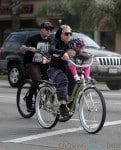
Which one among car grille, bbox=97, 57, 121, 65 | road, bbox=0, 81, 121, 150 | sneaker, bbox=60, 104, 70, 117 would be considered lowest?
road, bbox=0, 81, 121, 150

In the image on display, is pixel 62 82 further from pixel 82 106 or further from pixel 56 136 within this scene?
pixel 56 136

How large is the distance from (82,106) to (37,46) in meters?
1.97

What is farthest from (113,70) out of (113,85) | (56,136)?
(56,136)

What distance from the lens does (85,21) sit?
32750 millimetres

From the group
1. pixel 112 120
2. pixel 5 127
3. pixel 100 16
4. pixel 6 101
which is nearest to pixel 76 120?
pixel 112 120

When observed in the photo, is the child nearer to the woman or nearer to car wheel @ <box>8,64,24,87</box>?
the woman

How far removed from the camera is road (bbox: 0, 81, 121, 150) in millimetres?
8898

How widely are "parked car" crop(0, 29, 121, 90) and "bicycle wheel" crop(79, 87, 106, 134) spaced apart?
8.00 metres

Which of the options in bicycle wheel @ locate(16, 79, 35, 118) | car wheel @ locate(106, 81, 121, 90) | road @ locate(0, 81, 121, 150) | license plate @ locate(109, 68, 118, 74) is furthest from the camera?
car wheel @ locate(106, 81, 121, 90)

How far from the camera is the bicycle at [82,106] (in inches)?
384

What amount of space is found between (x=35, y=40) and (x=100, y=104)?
93.6 inches

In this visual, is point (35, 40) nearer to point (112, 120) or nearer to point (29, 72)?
point (29, 72)

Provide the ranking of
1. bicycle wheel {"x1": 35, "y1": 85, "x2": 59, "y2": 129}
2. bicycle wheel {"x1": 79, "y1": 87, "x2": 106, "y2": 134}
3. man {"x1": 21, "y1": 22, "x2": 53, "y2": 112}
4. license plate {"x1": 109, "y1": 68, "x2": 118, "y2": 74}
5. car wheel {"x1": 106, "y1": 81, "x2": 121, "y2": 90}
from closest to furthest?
bicycle wheel {"x1": 79, "y1": 87, "x2": 106, "y2": 134} < bicycle wheel {"x1": 35, "y1": 85, "x2": 59, "y2": 129} < man {"x1": 21, "y1": 22, "x2": 53, "y2": 112} < license plate {"x1": 109, "y1": 68, "x2": 118, "y2": 74} < car wheel {"x1": 106, "y1": 81, "x2": 121, "y2": 90}

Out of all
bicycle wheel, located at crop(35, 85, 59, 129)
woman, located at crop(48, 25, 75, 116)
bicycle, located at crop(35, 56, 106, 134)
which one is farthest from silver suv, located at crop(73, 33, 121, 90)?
woman, located at crop(48, 25, 75, 116)
